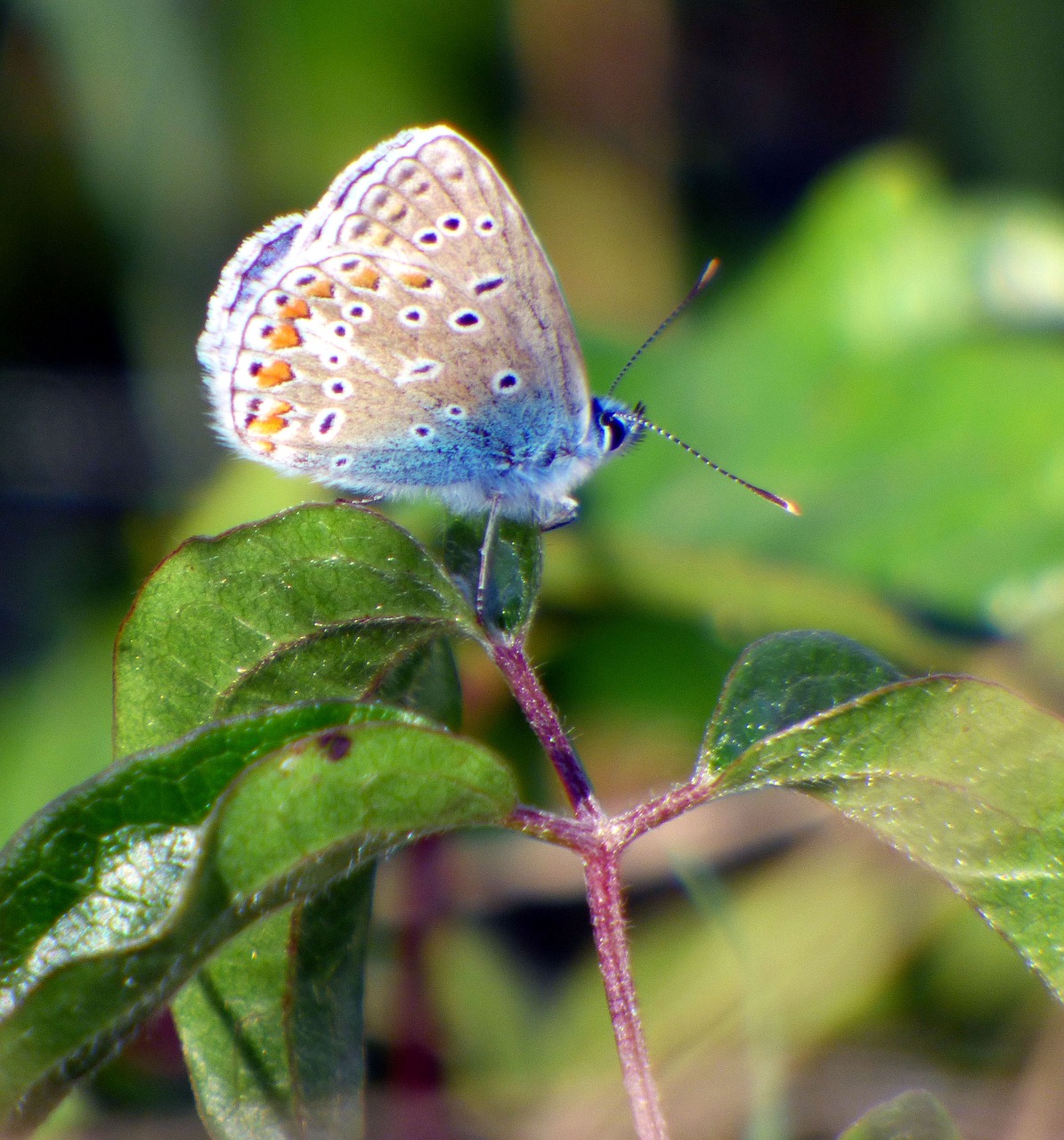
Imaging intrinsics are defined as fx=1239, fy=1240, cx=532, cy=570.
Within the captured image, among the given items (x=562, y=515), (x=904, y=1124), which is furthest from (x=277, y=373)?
(x=904, y=1124)

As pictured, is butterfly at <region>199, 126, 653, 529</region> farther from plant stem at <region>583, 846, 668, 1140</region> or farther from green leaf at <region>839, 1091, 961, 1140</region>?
green leaf at <region>839, 1091, 961, 1140</region>

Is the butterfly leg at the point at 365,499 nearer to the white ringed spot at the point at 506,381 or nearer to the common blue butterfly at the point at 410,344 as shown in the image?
the common blue butterfly at the point at 410,344

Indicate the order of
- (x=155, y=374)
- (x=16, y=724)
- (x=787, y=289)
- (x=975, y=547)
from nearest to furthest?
(x=975, y=547), (x=16, y=724), (x=787, y=289), (x=155, y=374)

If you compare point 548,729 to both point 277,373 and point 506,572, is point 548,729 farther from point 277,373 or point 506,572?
point 277,373

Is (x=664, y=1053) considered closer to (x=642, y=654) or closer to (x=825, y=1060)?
(x=825, y=1060)

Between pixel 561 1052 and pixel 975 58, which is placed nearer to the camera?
pixel 561 1052

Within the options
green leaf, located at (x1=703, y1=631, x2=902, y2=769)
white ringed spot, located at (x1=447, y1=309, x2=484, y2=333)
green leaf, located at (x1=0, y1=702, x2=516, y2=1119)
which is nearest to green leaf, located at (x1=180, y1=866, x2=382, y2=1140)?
green leaf, located at (x1=0, y1=702, x2=516, y2=1119)

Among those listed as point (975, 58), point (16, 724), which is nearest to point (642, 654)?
point (16, 724)
